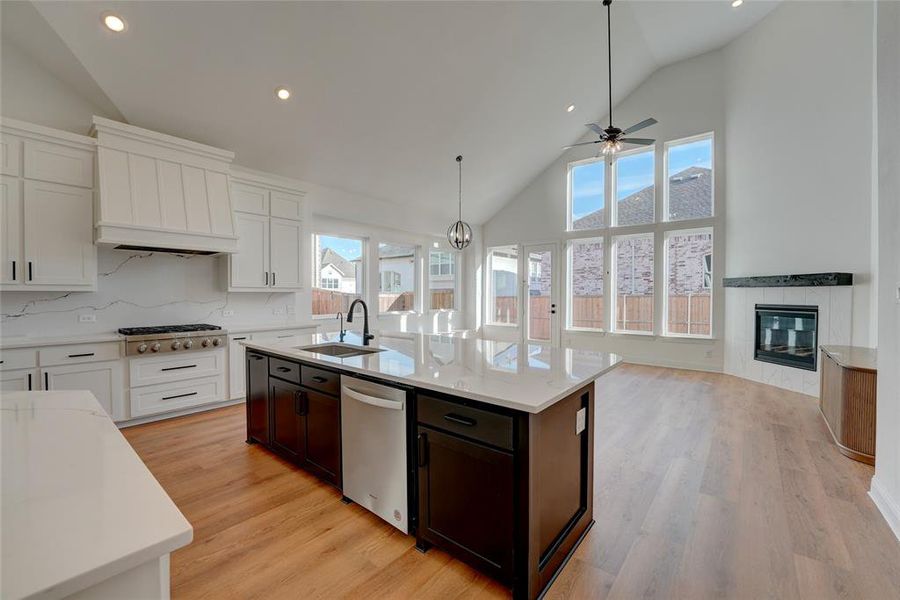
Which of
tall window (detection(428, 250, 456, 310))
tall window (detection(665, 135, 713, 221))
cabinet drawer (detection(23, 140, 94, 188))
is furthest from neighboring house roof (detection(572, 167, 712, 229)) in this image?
cabinet drawer (detection(23, 140, 94, 188))

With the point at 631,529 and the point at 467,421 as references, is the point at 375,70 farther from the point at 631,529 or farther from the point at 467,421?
the point at 631,529

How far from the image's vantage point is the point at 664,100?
20.2 feet

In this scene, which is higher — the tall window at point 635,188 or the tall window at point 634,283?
the tall window at point 635,188

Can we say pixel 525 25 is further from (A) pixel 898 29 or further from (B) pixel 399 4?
(A) pixel 898 29

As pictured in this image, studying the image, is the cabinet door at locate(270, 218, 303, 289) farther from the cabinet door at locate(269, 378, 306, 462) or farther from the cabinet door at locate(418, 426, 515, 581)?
the cabinet door at locate(418, 426, 515, 581)

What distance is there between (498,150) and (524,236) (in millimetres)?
2115

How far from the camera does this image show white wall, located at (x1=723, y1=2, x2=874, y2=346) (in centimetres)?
408

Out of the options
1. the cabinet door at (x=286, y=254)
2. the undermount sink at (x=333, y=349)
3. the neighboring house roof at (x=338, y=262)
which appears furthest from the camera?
the neighboring house roof at (x=338, y=262)

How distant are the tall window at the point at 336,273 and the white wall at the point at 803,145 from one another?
5637mm

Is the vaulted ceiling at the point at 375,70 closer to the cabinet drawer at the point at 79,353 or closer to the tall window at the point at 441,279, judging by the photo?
the tall window at the point at 441,279

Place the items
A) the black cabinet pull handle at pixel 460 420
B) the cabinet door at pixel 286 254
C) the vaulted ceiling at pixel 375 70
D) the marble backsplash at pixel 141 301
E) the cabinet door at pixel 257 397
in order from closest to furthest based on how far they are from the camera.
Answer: the black cabinet pull handle at pixel 460 420, the cabinet door at pixel 257 397, the vaulted ceiling at pixel 375 70, the marble backsplash at pixel 141 301, the cabinet door at pixel 286 254

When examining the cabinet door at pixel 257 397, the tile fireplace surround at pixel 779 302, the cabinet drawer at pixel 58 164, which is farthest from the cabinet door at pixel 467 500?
the tile fireplace surround at pixel 779 302

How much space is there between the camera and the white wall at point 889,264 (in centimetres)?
203

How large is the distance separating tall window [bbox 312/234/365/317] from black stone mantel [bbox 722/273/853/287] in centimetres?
553
